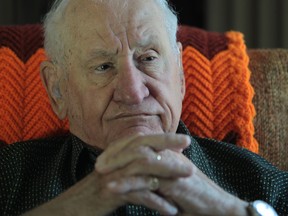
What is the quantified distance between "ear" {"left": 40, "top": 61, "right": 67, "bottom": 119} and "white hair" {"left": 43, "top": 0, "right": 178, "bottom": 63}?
27mm

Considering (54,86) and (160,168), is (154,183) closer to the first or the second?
(160,168)

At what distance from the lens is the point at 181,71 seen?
62.2 inches

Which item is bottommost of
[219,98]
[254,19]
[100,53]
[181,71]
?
[254,19]

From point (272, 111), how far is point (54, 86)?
637 mm

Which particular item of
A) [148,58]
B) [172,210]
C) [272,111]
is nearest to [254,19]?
[272,111]

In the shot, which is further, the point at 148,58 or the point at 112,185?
the point at 148,58

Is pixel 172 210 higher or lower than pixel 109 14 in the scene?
lower

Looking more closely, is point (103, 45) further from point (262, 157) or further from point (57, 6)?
point (262, 157)

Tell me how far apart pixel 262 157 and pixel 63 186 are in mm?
→ 582

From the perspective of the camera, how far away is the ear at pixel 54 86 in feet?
5.14

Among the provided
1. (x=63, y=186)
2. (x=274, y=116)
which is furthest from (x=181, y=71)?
(x=63, y=186)

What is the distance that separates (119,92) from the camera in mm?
1379

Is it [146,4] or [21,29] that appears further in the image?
[21,29]

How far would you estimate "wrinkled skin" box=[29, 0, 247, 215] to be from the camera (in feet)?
3.98
